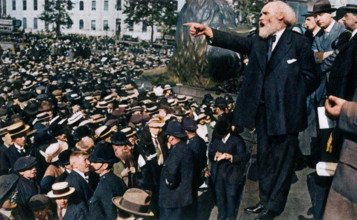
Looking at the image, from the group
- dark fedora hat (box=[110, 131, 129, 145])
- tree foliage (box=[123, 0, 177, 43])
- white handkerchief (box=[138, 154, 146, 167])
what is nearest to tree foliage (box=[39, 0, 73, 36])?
tree foliage (box=[123, 0, 177, 43])

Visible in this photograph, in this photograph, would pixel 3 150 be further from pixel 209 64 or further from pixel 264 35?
pixel 209 64

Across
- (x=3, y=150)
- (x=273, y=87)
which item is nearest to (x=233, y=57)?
(x=3, y=150)

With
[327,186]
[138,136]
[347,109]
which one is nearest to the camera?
[347,109]

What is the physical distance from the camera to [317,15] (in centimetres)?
513

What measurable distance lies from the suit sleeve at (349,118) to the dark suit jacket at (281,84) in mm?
975

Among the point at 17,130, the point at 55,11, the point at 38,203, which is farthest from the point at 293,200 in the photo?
the point at 55,11

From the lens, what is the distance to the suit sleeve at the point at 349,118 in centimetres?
248

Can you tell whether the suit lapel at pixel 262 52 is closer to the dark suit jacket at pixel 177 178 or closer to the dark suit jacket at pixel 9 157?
the dark suit jacket at pixel 177 178

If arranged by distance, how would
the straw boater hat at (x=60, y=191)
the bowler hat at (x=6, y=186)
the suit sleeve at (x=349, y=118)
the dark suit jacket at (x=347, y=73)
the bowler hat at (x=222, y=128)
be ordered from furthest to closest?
the bowler hat at (x=222, y=128) → the straw boater hat at (x=60, y=191) → the bowler hat at (x=6, y=186) → the dark suit jacket at (x=347, y=73) → the suit sleeve at (x=349, y=118)

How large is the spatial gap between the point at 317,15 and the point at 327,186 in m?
2.75

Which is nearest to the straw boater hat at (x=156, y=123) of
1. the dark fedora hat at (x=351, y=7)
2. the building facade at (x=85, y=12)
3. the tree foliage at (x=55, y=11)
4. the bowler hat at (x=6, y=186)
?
the bowler hat at (x=6, y=186)

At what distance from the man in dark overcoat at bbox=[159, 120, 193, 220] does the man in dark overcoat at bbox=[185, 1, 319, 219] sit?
1.39m

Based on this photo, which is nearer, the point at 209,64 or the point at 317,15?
the point at 317,15

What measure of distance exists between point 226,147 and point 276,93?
2.13 meters
